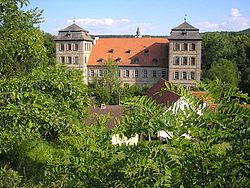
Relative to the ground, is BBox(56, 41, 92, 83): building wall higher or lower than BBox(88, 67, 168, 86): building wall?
higher

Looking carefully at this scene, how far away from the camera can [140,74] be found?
144ft

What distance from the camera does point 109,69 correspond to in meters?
38.3

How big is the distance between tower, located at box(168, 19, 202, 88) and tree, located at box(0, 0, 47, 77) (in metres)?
34.8

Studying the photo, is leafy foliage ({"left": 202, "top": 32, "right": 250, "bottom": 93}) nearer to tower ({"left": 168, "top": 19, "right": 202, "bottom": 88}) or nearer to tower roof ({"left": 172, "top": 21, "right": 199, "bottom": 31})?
tower ({"left": 168, "top": 19, "right": 202, "bottom": 88})

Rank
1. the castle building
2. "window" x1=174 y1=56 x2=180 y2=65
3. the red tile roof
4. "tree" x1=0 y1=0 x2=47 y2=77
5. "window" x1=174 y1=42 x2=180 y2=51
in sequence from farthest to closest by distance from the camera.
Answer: the red tile roof
"window" x1=174 y1=56 x2=180 y2=65
the castle building
"window" x1=174 y1=42 x2=180 y2=51
"tree" x1=0 y1=0 x2=47 y2=77

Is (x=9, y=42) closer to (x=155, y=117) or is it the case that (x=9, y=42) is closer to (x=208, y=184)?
(x=155, y=117)

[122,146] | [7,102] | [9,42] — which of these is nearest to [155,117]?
[122,146]

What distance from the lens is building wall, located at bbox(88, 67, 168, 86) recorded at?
43500mm

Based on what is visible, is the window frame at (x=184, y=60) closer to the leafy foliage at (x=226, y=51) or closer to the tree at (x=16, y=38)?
the leafy foliage at (x=226, y=51)

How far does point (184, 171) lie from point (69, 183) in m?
1.06

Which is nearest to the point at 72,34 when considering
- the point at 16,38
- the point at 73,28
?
the point at 73,28

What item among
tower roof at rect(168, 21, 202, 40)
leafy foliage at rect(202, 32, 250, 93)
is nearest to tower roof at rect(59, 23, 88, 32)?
tower roof at rect(168, 21, 202, 40)

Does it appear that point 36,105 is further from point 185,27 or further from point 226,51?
point 226,51

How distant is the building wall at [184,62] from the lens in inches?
1630
